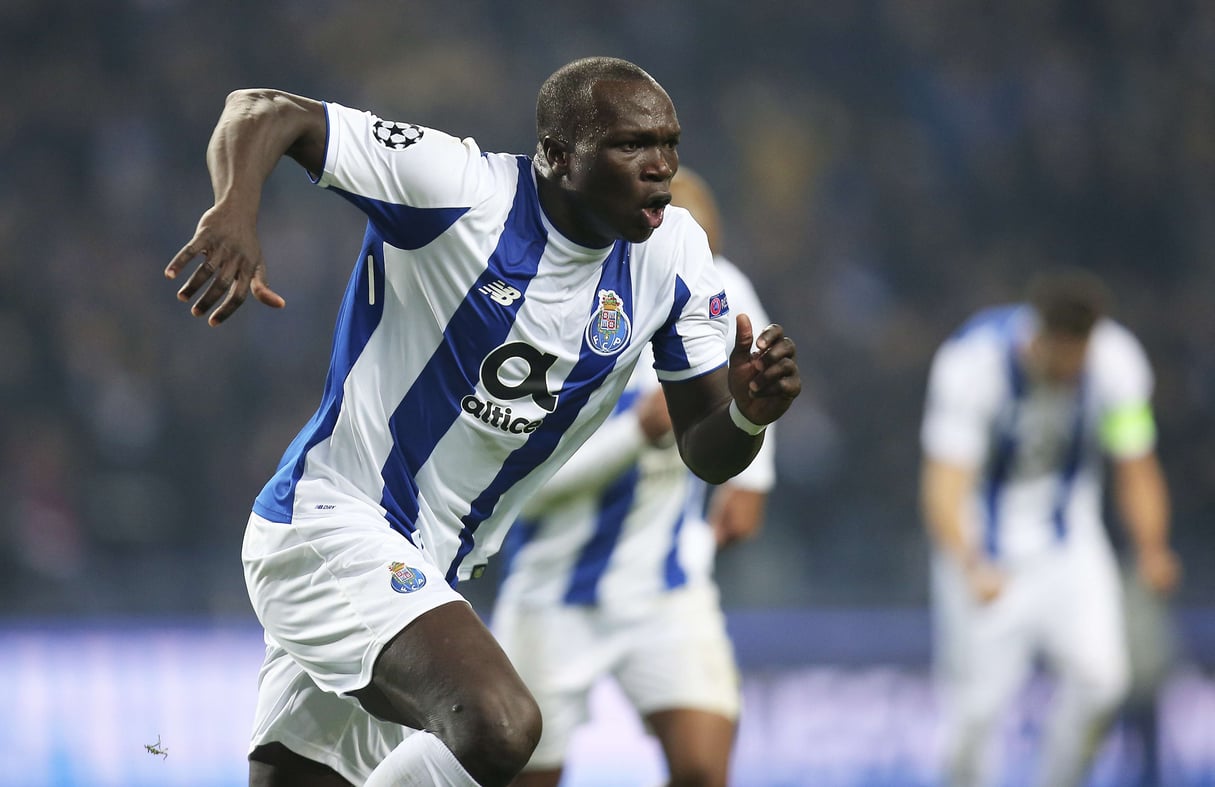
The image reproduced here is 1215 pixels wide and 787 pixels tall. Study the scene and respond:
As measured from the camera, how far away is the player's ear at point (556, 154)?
11.3 feet

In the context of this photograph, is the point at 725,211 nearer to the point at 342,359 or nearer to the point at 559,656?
the point at 559,656

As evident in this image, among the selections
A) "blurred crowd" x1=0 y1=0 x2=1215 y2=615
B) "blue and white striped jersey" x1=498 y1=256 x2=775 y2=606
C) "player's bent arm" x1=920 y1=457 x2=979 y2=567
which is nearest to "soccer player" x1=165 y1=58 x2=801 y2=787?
"blue and white striped jersey" x1=498 y1=256 x2=775 y2=606

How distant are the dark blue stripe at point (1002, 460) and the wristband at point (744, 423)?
3990 millimetres

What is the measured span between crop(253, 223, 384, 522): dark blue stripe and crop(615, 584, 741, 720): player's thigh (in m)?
1.91

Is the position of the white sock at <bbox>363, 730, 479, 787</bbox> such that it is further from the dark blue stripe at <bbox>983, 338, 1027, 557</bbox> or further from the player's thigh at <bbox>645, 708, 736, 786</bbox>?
the dark blue stripe at <bbox>983, 338, 1027, 557</bbox>

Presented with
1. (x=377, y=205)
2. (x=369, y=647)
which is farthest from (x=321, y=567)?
(x=377, y=205)

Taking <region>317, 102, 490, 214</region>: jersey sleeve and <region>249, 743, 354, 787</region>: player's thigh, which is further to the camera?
<region>249, 743, 354, 787</region>: player's thigh

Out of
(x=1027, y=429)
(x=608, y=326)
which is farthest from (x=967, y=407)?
(x=608, y=326)

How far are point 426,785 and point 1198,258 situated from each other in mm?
10556

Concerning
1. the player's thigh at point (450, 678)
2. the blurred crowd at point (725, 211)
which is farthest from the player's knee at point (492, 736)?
the blurred crowd at point (725, 211)

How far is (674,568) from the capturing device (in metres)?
5.29

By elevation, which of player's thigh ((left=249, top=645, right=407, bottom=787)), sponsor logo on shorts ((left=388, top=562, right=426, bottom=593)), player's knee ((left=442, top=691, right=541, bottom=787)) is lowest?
player's thigh ((left=249, top=645, right=407, bottom=787))

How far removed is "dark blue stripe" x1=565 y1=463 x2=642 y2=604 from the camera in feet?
17.1

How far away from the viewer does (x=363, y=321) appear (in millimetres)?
3500
